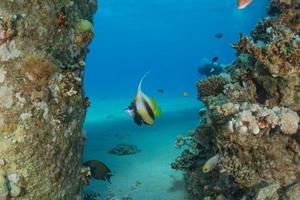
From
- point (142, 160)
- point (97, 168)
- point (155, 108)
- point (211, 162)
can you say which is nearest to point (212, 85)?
point (211, 162)

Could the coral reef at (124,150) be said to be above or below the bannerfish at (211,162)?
above

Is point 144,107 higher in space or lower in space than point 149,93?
lower

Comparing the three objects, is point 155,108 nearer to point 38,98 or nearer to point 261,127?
point 38,98

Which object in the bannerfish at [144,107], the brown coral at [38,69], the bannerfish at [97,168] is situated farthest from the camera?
the bannerfish at [97,168]

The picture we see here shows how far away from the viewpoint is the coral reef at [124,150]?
34.6 feet

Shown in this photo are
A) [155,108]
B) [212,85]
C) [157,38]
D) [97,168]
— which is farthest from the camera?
[157,38]

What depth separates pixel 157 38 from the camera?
129625 mm

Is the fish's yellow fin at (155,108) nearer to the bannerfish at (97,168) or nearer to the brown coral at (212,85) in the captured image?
the bannerfish at (97,168)

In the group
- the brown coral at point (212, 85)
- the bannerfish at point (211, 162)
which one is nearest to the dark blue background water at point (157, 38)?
the brown coral at point (212, 85)

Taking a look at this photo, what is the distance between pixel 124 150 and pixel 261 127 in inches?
238

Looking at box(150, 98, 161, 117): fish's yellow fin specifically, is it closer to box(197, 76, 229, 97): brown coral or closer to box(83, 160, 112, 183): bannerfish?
box(83, 160, 112, 183): bannerfish

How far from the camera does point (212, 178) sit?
21.2 feet

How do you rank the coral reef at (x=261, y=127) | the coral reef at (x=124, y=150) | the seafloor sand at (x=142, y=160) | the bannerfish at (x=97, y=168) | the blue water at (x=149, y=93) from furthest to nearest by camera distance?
1. the coral reef at (x=124, y=150)
2. the blue water at (x=149, y=93)
3. the seafloor sand at (x=142, y=160)
4. the bannerfish at (x=97, y=168)
5. the coral reef at (x=261, y=127)

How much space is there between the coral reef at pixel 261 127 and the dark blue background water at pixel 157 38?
140 ft
